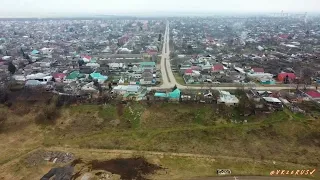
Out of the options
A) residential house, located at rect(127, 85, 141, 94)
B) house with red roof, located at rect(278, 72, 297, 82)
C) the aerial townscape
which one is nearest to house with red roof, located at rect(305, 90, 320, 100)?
the aerial townscape

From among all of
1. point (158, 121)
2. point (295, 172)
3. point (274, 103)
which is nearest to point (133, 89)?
point (158, 121)

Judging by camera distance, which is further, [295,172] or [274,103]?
[274,103]

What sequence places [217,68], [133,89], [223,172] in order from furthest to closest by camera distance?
[217,68], [133,89], [223,172]

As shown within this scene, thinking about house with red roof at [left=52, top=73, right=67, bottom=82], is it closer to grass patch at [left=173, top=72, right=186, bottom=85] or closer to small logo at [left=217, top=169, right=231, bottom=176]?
grass patch at [left=173, top=72, right=186, bottom=85]

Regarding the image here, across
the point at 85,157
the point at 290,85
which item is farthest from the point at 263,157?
the point at 290,85

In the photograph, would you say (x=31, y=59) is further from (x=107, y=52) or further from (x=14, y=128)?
(x=14, y=128)

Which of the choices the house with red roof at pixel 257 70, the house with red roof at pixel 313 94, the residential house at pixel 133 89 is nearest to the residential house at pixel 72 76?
the residential house at pixel 133 89

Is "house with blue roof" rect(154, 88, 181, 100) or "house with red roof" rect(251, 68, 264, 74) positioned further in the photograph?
"house with red roof" rect(251, 68, 264, 74)

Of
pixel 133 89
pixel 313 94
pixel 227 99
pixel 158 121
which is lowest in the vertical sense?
pixel 158 121

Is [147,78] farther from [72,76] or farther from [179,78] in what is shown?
[72,76]
